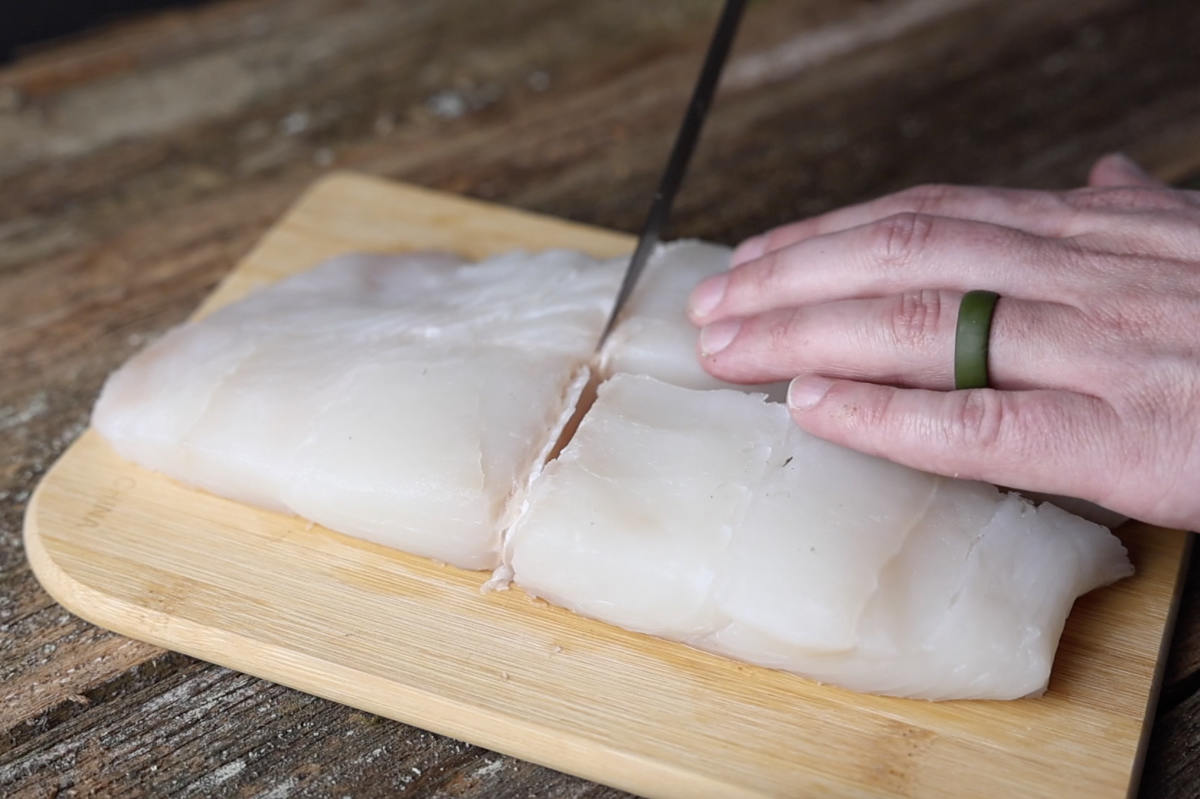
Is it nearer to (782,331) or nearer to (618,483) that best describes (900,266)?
(782,331)

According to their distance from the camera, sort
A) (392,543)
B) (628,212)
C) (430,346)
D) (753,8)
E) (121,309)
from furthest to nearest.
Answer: (753,8) < (628,212) < (121,309) < (430,346) < (392,543)

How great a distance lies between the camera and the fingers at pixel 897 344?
2.04 meters

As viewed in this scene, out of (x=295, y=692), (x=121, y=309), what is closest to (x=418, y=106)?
(x=121, y=309)

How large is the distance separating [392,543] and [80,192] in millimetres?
1856

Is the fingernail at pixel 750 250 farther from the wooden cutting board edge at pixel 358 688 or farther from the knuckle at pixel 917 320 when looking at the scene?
the wooden cutting board edge at pixel 358 688

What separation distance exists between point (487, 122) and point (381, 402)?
1.69 metres

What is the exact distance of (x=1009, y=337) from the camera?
2.06 m

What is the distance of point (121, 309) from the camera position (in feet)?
9.92

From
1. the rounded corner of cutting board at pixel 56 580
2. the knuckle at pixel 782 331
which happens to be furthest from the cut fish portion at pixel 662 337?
the rounded corner of cutting board at pixel 56 580

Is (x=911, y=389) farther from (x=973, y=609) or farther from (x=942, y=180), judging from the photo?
(x=942, y=180)

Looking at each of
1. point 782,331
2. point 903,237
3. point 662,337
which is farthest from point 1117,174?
point 662,337

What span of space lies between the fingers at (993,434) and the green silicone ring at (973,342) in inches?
2.2

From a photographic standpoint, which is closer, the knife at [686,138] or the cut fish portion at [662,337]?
the cut fish portion at [662,337]

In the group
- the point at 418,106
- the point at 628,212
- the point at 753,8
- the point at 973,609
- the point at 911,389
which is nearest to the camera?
the point at 973,609
